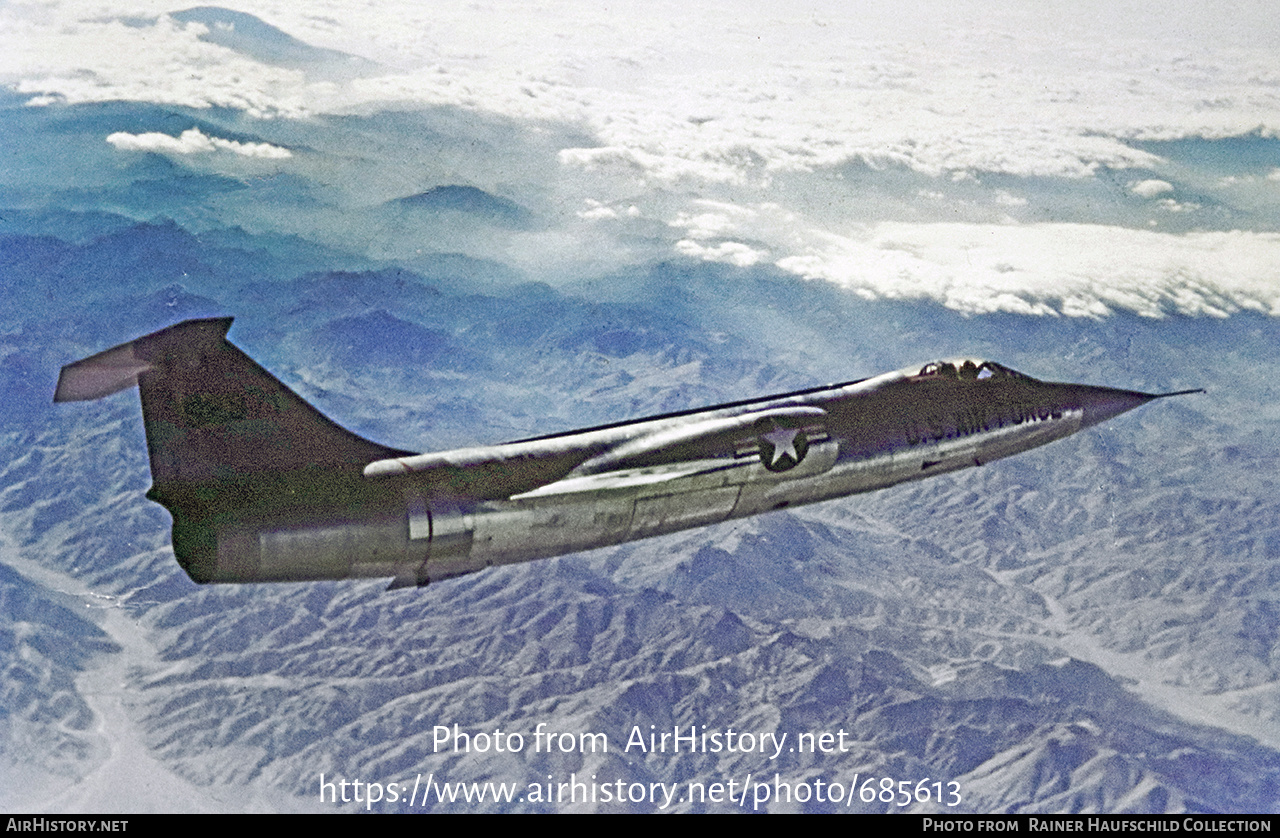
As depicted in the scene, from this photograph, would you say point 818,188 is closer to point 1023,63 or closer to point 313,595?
point 1023,63

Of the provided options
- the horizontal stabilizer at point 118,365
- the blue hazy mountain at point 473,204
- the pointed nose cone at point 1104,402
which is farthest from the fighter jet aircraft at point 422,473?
the blue hazy mountain at point 473,204

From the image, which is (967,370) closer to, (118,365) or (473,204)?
(473,204)

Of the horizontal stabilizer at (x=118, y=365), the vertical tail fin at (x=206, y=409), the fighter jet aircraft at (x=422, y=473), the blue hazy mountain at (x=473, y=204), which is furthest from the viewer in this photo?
the blue hazy mountain at (x=473, y=204)

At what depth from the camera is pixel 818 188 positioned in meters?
32.9

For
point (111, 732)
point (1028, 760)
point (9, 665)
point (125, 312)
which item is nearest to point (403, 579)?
point (9, 665)

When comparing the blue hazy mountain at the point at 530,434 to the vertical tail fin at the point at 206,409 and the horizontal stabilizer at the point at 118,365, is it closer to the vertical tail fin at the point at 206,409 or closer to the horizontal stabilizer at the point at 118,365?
the vertical tail fin at the point at 206,409

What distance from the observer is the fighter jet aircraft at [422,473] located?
17.8 metres

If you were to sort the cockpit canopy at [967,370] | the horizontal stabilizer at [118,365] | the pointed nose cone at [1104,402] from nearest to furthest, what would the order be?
1. the horizontal stabilizer at [118,365]
2. the cockpit canopy at [967,370]
3. the pointed nose cone at [1104,402]

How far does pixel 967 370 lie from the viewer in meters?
24.3

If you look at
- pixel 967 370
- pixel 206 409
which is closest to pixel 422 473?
pixel 206 409

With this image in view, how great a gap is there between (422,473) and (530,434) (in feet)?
37.4

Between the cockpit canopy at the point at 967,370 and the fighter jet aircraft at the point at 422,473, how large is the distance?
188 centimetres

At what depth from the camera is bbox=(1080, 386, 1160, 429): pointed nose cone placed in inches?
992
